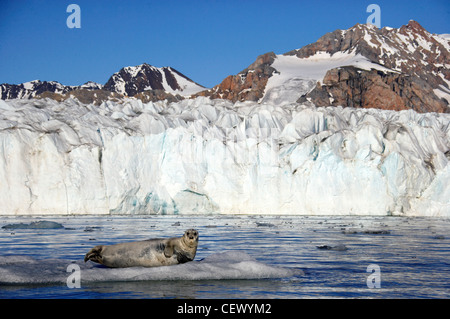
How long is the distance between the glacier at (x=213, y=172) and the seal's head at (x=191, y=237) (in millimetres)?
29797

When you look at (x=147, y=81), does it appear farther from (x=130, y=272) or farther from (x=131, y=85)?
(x=130, y=272)

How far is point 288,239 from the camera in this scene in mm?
18906

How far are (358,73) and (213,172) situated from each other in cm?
6411

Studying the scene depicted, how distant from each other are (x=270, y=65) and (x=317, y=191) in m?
86.8

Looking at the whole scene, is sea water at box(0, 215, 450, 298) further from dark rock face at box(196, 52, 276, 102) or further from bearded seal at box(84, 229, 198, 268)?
dark rock face at box(196, 52, 276, 102)

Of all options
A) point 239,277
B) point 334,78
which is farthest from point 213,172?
point 334,78

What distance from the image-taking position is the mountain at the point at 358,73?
95000mm

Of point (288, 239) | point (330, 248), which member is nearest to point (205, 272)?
point (330, 248)

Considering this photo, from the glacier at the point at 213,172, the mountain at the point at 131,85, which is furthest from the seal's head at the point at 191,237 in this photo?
the mountain at the point at 131,85

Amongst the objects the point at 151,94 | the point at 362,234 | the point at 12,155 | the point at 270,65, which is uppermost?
the point at 270,65

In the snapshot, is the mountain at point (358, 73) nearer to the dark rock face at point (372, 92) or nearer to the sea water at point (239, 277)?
the dark rock face at point (372, 92)

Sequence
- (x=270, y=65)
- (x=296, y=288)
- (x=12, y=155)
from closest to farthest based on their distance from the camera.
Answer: (x=296, y=288), (x=12, y=155), (x=270, y=65)
